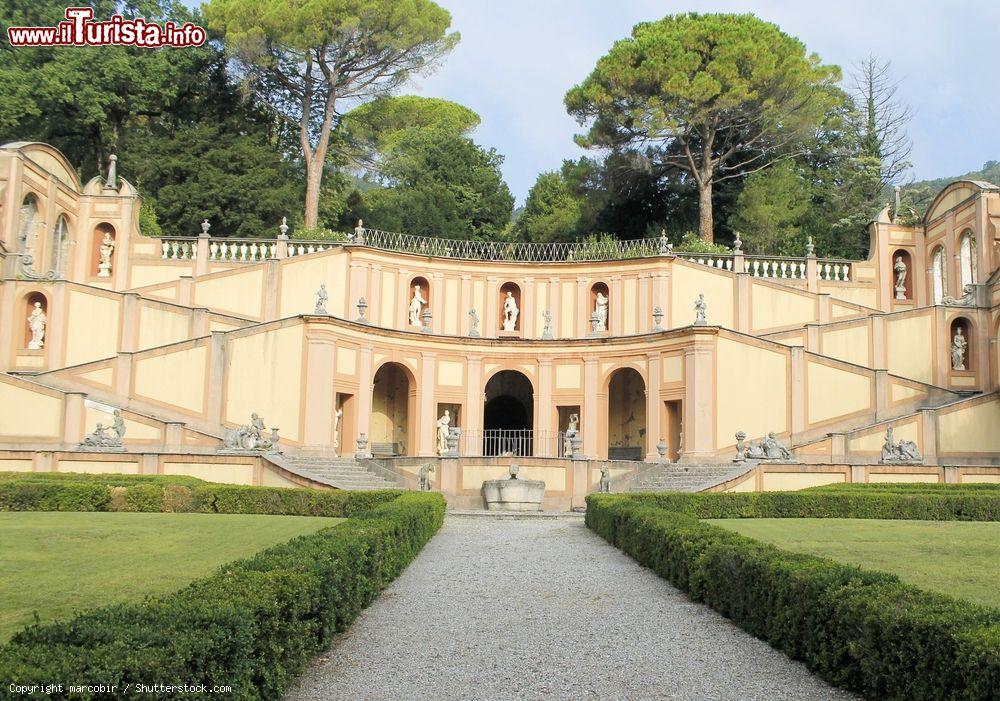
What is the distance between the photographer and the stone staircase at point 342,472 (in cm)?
2598

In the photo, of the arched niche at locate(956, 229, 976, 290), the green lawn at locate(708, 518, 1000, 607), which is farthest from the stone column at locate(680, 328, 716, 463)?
the arched niche at locate(956, 229, 976, 290)

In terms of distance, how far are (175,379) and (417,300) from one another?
10762mm

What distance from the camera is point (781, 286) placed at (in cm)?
3788

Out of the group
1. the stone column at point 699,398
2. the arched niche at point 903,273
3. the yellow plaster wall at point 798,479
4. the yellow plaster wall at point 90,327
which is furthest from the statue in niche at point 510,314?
the arched niche at point 903,273

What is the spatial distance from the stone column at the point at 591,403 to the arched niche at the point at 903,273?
1354 cm

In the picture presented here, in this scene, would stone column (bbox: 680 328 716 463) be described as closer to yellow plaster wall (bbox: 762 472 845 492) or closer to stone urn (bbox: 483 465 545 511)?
yellow plaster wall (bbox: 762 472 845 492)

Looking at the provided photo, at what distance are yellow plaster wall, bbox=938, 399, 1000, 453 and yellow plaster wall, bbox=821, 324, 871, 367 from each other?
476cm

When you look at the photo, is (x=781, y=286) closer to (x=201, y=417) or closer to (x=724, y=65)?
(x=724, y=65)

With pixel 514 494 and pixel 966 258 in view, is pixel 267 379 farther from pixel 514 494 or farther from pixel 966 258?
pixel 966 258

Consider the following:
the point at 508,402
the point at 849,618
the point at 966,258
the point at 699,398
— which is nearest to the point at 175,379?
the point at 508,402

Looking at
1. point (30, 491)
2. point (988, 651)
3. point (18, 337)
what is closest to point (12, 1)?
point (18, 337)

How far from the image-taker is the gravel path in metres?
7.89

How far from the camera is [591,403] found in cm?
3547

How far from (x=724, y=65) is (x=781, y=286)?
10.8 metres
